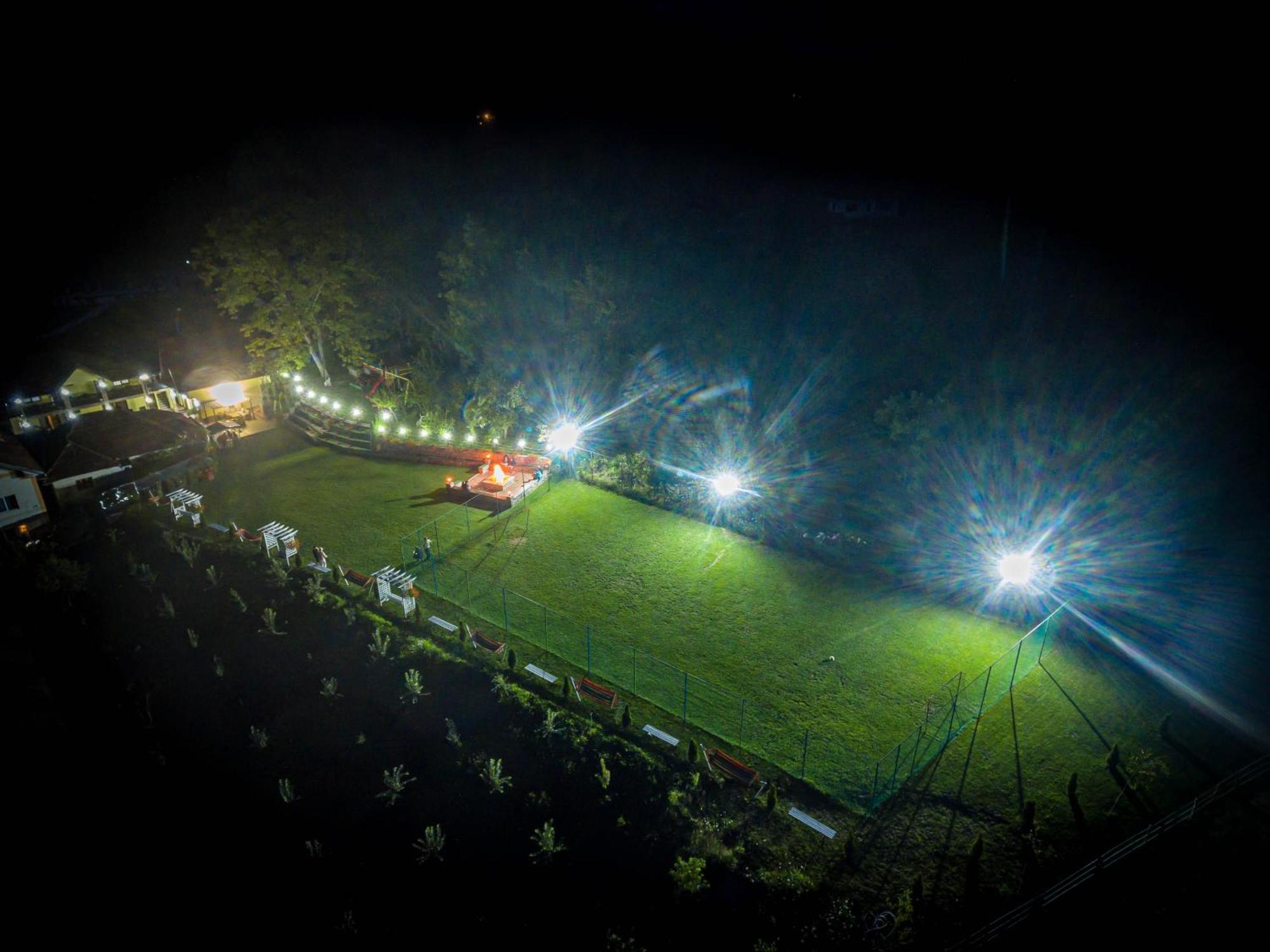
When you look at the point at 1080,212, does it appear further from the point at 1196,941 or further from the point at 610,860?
the point at 610,860

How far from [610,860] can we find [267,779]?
7.71 metres

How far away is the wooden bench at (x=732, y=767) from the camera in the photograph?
1291 centimetres

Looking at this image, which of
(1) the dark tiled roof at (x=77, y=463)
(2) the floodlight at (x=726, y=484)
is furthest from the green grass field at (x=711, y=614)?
(1) the dark tiled roof at (x=77, y=463)

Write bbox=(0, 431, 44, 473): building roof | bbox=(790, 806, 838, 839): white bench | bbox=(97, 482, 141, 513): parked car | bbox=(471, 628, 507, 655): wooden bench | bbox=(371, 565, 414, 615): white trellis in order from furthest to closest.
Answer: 1. bbox=(97, 482, 141, 513): parked car
2. bbox=(0, 431, 44, 473): building roof
3. bbox=(371, 565, 414, 615): white trellis
4. bbox=(471, 628, 507, 655): wooden bench
5. bbox=(790, 806, 838, 839): white bench

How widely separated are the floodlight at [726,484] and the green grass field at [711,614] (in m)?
Result: 1.76

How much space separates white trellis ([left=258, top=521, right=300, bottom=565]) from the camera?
2088cm

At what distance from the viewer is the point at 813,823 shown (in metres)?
12.2

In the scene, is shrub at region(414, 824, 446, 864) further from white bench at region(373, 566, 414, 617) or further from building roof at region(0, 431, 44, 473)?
building roof at region(0, 431, 44, 473)

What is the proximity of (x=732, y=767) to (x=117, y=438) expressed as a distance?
30495mm

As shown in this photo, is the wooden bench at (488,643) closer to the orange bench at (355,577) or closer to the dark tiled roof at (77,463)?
the orange bench at (355,577)

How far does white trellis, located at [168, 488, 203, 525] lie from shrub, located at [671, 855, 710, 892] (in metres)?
22.0

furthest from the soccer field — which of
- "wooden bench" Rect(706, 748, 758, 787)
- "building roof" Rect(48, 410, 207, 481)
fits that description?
"building roof" Rect(48, 410, 207, 481)

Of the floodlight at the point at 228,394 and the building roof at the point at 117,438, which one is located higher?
the floodlight at the point at 228,394

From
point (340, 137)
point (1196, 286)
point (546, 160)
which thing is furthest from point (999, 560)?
point (340, 137)
